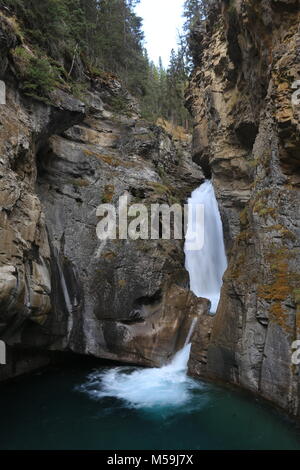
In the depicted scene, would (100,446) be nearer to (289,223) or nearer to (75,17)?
(289,223)

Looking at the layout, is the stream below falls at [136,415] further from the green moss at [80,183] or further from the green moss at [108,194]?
the green moss at [80,183]

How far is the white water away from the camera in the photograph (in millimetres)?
14571

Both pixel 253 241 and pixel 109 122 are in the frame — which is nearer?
pixel 253 241

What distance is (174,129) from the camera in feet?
121

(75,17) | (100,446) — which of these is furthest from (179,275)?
(75,17)

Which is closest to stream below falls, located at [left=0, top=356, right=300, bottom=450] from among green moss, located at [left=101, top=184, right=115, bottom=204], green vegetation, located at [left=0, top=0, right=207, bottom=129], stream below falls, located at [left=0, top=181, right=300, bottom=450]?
stream below falls, located at [left=0, top=181, right=300, bottom=450]

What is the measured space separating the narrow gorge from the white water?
0.28ft

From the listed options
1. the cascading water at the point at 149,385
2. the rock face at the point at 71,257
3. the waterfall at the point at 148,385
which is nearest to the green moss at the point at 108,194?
the rock face at the point at 71,257

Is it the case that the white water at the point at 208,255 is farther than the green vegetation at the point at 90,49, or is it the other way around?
the white water at the point at 208,255

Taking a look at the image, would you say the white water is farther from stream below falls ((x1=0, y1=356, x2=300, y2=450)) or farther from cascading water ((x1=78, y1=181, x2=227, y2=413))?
stream below falls ((x1=0, y1=356, x2=300, y2=450))

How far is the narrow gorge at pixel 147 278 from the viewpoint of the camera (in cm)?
813

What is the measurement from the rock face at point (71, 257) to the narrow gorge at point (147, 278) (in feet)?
0.15

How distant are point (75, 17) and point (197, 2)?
59.5 ft
